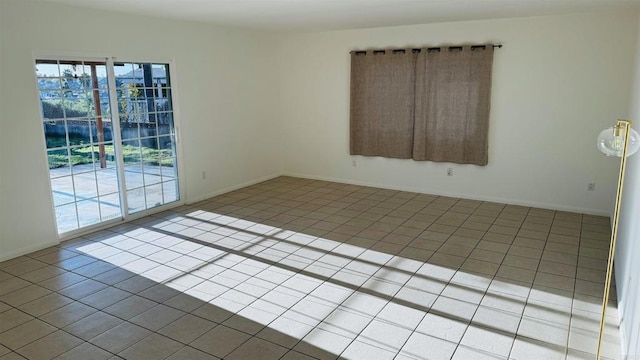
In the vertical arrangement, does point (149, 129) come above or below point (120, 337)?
above

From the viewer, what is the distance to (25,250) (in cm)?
417

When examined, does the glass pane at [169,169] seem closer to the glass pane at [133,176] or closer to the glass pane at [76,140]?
the glass pane at [133,176]

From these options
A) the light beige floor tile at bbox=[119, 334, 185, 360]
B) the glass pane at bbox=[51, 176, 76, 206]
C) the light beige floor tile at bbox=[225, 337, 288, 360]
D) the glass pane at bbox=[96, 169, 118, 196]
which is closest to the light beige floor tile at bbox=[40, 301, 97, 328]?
the light beige floor tile at bbox=[119, 334, 185, 360]

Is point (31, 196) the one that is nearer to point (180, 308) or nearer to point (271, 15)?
point (180, 308)

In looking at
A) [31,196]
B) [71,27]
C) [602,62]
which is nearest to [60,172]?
[31,196]

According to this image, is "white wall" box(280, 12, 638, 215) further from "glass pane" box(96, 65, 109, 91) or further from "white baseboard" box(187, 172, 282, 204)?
"glass pane" box(96, 65, 109, 91)

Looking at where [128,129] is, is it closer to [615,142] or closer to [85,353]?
[85,353]

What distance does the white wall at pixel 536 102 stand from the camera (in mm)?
4988

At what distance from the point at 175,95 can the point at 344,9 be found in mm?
2395

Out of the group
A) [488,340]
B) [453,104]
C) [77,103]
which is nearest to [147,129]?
[77,103]

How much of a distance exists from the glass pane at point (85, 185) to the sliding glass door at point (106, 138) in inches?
0.4

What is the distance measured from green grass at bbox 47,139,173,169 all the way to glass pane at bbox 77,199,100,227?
448 millimetres

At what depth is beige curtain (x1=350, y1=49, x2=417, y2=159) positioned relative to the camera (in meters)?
6.17

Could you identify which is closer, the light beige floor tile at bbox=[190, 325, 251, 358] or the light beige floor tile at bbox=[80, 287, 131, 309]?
the light beige floor tile at bbox=[190, 325, 251, 358]
